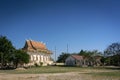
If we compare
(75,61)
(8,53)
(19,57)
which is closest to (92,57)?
(75,61)

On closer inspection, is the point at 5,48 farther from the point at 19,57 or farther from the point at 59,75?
the point at 59,75

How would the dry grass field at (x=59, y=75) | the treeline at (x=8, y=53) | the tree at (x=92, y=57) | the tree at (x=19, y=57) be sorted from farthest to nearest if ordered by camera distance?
the tree at (x=92, y=57) → the tree at (x=19, y=57) → the treeline at (x=8, y=53) → the dry grass field at (x=59, y=75)

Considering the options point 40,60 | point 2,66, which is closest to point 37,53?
point 40,60

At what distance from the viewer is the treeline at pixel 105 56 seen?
332 feet

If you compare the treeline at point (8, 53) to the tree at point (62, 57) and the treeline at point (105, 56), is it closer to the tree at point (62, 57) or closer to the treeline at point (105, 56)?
the treeline at point (105, 56)

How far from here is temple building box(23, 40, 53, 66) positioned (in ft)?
337

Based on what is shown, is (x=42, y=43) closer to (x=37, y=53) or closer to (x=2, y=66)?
(x=37, y=53)

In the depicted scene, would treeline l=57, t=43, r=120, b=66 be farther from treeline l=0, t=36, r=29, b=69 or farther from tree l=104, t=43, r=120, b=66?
treeline l=0, t=36, r=29, b=69

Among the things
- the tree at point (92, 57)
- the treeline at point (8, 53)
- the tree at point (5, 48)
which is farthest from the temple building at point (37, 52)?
the tree at point (5, 48)

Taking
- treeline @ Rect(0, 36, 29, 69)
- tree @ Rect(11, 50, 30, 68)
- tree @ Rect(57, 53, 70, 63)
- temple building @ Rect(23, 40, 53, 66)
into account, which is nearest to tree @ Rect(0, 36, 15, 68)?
treeline @ Rect(0, 36, 29, 69)

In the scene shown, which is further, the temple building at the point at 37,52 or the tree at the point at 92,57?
the tree at the point at 92,57

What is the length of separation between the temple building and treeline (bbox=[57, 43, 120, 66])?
1903 centimetres

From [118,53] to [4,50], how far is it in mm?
48825

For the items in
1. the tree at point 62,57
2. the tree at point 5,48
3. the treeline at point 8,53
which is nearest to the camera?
the tree at point 5,48
